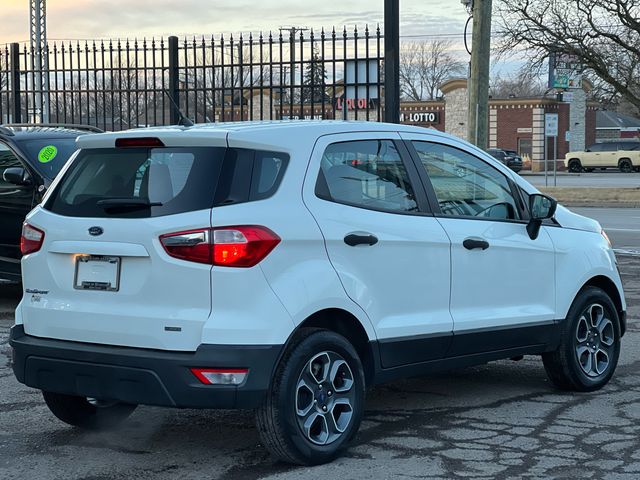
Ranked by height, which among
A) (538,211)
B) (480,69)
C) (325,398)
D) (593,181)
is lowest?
(325,398)

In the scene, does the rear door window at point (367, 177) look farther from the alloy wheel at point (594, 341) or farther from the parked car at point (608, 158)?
the parked car at point (608, 158)

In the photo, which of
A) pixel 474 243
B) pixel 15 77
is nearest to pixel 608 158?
pixel 15 77

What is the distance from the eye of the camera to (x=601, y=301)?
688 centimetres

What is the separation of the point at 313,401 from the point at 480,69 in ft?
39.8

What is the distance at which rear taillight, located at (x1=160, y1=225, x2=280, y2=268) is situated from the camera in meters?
4.78

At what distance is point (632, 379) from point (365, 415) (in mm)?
2145

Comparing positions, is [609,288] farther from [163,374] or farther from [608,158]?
[608,158]

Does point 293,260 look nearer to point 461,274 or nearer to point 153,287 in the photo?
point 153,287

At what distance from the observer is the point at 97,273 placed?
5043 millimetres

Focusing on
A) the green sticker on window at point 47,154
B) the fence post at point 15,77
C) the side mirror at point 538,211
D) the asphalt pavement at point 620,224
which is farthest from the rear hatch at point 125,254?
the fence post at point 15,77

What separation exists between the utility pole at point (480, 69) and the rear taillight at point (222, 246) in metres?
12.0

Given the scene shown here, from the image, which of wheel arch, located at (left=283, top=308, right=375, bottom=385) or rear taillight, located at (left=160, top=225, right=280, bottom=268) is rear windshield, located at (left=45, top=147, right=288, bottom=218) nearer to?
rear taillight, located at (left=160, top=225, right=280, bottom=268)

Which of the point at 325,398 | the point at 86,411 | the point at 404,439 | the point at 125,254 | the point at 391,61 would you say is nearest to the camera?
the point at 125,254

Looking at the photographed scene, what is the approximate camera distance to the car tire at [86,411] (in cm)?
577
